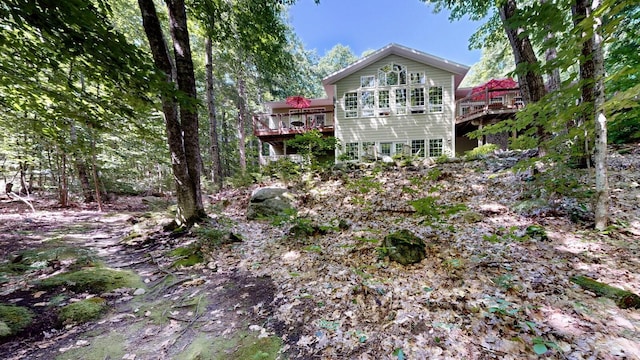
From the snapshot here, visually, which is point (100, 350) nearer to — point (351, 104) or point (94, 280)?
point (94, 280)

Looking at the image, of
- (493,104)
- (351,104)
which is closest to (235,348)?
(351,104)

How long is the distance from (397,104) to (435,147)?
3.14 meters

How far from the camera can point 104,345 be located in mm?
2398

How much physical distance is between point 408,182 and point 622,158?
4957 mm

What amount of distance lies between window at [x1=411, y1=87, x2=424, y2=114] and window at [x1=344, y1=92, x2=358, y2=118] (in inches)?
122

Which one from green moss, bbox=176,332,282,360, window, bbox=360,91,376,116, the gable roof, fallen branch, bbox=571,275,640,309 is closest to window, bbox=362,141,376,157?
window, bbox=360,91,376,116

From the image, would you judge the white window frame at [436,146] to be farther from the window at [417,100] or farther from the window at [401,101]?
the window at [401,101]

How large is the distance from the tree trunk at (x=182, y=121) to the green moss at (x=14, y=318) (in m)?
3.01

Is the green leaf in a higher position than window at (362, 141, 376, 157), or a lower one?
lower

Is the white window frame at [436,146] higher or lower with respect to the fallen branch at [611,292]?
higher

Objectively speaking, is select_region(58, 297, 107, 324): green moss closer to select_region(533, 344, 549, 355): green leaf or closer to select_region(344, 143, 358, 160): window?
select_region(533, 344, 549, 355): green leaf

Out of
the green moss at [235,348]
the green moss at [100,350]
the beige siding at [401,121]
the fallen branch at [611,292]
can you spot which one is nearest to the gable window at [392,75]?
the beige siding at [401,121]

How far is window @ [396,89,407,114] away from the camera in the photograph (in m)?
13.3

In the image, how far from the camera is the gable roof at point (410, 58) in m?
12.3
